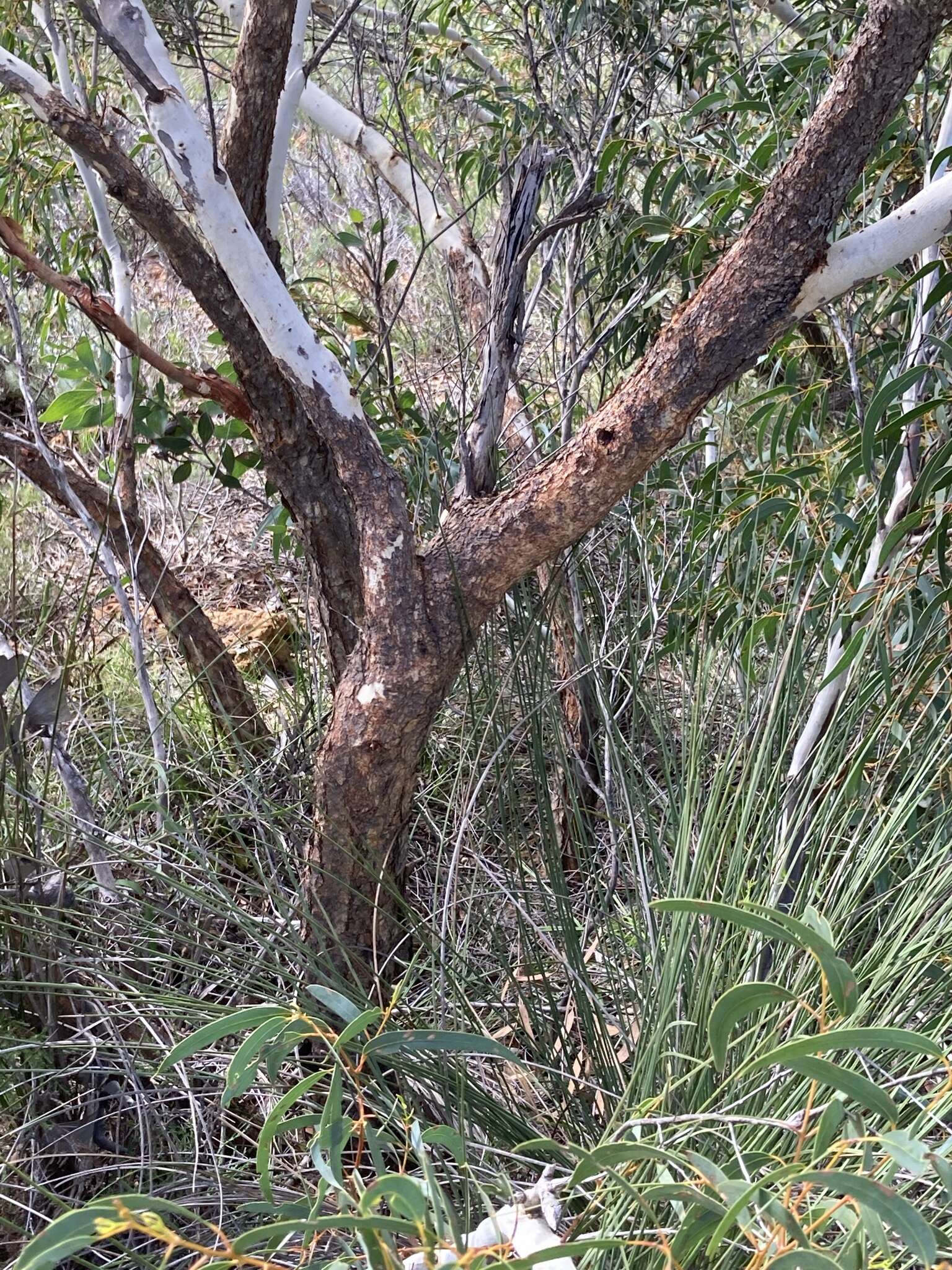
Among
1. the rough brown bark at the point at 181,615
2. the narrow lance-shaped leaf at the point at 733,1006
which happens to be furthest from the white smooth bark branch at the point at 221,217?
the narrow lance-shaped leaf at the point at 733,1006

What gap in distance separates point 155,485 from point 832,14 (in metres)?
2.10

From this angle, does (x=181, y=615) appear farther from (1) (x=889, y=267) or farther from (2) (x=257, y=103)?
(1) (x=889, y=267)

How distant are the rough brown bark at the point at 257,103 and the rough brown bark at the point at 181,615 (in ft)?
1.97

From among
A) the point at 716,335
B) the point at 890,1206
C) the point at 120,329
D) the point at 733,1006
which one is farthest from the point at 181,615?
the point at 890,1206

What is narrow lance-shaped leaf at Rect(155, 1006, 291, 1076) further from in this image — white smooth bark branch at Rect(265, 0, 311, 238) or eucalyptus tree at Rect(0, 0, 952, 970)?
white smooth bark branch at Rect(265, 0, 311, 238)

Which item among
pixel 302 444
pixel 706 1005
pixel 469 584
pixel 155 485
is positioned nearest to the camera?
pixel 706 1005

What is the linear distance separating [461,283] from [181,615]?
817 millimetres

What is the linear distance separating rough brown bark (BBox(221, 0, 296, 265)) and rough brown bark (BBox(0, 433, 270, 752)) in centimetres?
60

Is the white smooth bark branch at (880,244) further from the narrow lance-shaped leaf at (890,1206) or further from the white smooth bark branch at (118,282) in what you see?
the white smooth bark branch at (118,282)

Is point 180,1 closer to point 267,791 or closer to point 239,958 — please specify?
point 267,791

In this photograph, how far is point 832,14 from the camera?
1632mm

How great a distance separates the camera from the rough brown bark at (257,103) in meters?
1.26

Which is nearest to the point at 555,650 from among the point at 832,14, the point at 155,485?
the point at 832,14

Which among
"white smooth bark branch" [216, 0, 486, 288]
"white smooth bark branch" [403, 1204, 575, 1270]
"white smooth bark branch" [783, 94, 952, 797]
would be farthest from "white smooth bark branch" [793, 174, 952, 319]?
"white smooth bark branch" [216, 0, 486, 288]
